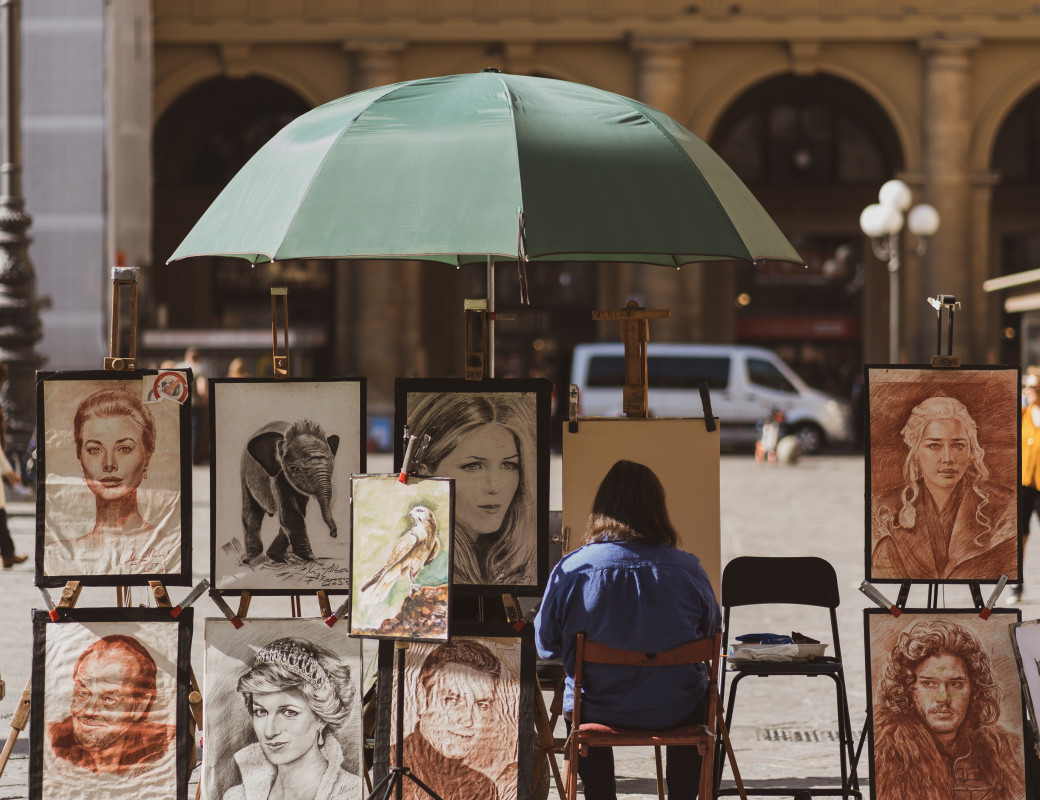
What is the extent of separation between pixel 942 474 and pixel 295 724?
2355 mm

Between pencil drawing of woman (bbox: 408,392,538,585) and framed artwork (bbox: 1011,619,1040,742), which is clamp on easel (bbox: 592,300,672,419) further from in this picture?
framed artwork (bbox: 1011,619,1040,742)

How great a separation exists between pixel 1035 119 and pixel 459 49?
1384cm

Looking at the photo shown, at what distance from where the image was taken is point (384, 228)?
14.4 ft

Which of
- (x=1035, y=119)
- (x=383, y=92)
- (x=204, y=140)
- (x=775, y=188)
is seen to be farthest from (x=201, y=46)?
(x=383, y=92)

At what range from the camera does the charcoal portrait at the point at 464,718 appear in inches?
194

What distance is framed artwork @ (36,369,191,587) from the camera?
5125 millimetres

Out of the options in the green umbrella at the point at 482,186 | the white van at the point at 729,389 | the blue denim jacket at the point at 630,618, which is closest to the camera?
the green umbrella at the point at 482,186

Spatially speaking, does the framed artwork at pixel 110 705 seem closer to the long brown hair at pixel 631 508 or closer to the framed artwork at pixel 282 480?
the framed artwork at pixel 282 480

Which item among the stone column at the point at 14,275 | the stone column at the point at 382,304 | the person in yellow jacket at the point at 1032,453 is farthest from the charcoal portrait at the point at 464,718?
the stone column at the point at 382,304

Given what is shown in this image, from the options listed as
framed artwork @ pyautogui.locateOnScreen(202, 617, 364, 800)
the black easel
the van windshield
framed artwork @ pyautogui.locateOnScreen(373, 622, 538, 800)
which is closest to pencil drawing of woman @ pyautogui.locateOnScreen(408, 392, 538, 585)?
framed artwork @ pyautogui.locateOnScreen(373, 622, 538, 800)

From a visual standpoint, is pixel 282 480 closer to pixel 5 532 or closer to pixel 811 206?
pixel 5 532

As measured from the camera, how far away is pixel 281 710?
5055 mm

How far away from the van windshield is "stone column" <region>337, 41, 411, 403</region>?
4.46 m

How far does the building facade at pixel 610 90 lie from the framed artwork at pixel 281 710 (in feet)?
64.9
